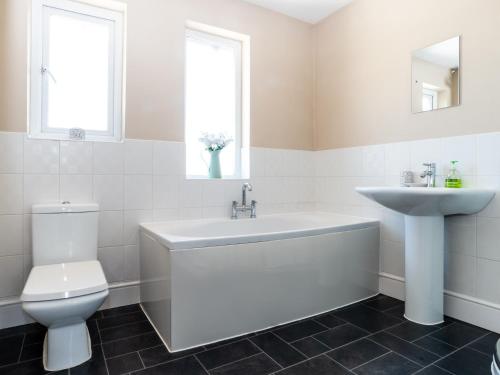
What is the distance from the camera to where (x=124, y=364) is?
61.8 inches

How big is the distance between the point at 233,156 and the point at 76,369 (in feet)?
6.42

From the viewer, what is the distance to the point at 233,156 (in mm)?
2959

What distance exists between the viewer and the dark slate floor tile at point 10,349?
1610 millimetres

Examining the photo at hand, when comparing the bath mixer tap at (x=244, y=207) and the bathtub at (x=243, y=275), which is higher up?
the bath mixer tap at (x=244, y=207)

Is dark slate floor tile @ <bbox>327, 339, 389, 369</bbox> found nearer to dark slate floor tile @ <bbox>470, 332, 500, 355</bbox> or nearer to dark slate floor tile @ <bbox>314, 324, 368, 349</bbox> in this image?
dark slate floor tile @ <bbox>314, 324, 368, 349</bbox>

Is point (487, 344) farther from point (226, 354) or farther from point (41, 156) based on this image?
point (41, 156)

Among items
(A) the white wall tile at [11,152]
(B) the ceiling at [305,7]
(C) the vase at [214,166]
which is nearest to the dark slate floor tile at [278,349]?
(C) the vase at [214,166]

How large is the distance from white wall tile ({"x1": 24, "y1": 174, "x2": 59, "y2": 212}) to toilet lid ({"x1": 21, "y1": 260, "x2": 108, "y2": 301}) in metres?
0.45

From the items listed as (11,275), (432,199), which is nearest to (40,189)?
(11,275)

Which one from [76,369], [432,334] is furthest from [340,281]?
[76,369]

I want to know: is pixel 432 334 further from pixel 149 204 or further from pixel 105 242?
pixel 105 242

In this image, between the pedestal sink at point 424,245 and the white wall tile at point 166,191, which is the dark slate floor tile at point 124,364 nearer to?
the white wall tile at point 166,191

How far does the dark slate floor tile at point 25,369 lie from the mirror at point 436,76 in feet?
9.03

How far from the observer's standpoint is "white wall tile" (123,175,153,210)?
2.31m
